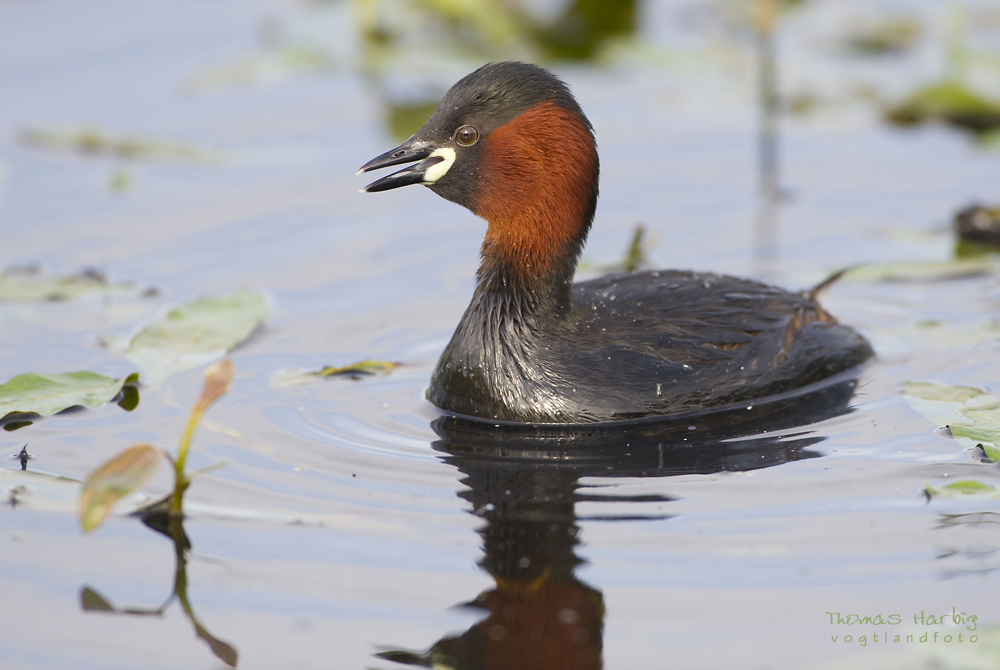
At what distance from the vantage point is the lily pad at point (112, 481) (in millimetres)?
4766

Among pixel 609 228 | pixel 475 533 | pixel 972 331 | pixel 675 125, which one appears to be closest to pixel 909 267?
pixel 972 331

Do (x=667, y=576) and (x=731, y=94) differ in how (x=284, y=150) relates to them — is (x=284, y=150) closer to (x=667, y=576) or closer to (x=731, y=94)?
(x=731, y=94)

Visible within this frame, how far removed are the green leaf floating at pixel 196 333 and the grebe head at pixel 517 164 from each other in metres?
1.54

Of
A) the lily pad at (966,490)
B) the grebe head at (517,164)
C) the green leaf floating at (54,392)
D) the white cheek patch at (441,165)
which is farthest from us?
the white cheek patch at (441,165)

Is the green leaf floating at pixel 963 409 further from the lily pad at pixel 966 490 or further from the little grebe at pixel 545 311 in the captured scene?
the little grebe at pixel 545 311

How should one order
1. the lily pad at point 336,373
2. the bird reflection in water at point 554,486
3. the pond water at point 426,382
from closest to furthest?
1. the bird reflection in water at point 554,486
2. the pond water at point 426,382
3. the lily pad at point 336,373

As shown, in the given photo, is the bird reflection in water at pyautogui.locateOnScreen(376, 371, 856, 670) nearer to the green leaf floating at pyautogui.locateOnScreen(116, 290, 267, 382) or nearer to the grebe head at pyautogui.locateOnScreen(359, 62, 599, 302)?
the grebe head at pyautogui.locateOnScreen(359, 62, 599, 302)

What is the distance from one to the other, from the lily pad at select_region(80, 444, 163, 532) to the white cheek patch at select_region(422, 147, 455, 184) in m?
2.38

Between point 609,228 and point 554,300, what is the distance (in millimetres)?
3157

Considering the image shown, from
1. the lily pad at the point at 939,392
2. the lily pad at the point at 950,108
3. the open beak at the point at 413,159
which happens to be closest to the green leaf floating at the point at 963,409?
the lily pad at the point at 939,392

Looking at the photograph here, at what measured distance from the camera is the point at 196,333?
7.45 metres

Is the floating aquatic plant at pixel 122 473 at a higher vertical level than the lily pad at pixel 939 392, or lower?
lower

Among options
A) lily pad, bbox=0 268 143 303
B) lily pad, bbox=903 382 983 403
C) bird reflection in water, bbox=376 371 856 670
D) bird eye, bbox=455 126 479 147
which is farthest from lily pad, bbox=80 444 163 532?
lily pad, bbox=903 382 983 403

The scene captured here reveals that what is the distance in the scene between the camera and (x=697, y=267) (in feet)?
29.1
